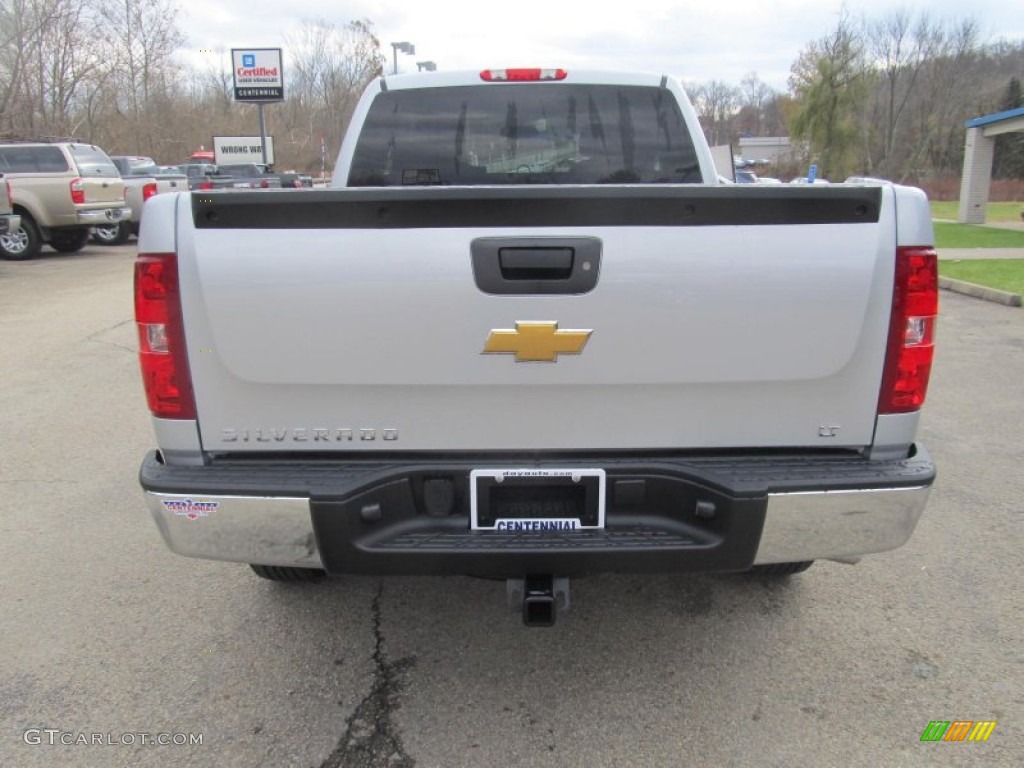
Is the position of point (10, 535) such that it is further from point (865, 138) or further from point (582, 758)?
point (865, 138)

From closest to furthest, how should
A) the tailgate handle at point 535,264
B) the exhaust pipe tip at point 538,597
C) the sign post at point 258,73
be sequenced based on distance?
1. the tailgate handle at point 535,264
2. the exhaust pipe tip at point 538,597
3. the sign post at point 258,73

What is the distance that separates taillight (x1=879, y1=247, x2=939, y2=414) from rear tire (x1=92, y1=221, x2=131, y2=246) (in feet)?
63.1

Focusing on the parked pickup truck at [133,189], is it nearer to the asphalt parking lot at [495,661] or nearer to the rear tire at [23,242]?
the rear tire at [23,242]

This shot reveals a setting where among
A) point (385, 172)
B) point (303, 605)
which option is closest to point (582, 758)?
point (303, 605)

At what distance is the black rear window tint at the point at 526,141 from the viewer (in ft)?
13.1

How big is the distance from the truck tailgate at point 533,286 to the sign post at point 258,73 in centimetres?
2633

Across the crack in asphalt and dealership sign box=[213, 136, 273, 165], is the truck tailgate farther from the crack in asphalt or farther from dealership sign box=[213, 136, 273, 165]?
dealership sign box=[213, 136, 273, 165]

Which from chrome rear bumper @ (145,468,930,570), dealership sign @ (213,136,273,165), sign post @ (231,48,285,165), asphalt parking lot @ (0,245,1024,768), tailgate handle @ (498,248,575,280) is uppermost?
sign post @ (231,48,285,165)

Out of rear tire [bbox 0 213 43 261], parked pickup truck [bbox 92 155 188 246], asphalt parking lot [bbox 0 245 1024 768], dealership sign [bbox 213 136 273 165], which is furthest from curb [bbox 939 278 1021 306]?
dealership sign [bbox 213 136 273 165]

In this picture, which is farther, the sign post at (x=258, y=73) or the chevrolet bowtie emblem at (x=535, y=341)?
→ the sign post at (x=258, y=73)

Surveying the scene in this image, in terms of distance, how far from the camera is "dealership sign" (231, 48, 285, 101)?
2623 cm

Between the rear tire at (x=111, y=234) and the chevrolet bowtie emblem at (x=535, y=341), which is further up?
the chevrolet bowtie emblem at (x=535, y=341)

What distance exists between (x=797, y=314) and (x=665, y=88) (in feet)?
7.71

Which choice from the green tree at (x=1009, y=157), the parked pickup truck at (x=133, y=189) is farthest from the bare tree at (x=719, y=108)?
the parked pickup truck at (x=133, y=189)
